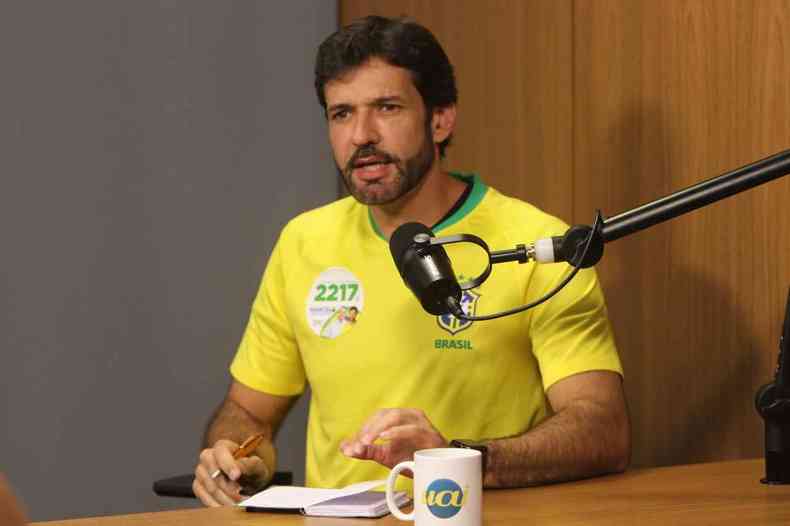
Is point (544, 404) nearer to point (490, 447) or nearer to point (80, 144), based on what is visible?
point (490, 447)

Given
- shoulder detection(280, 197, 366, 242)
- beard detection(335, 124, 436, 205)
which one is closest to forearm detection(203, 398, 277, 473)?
A: shoulder detection(280, 197, 366, 242)

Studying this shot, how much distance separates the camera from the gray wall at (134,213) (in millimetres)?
3064

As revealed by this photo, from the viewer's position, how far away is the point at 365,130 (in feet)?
7.34

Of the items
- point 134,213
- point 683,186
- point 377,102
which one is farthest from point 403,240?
point 134,213

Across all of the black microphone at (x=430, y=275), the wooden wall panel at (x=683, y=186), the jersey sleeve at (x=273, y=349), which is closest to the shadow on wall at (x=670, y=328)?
the wooden wall panel at (x=683, y=186)

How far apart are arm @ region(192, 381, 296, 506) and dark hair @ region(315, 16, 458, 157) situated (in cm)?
62

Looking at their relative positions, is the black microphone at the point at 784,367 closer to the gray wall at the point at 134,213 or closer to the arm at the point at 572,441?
the arm at the point at 572,441

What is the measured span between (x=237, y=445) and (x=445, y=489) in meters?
0.79

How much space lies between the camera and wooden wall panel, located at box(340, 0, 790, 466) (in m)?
2.10

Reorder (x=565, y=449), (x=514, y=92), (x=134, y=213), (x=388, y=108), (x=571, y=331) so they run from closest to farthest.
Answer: (x=565, y=449), (x=571, y=331), (x=388, y=108), (x=514, y=92), (x=134, y=213)

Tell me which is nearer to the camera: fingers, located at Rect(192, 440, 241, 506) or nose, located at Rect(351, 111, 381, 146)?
fingers, located at Rect(192, 440, 241, 506)

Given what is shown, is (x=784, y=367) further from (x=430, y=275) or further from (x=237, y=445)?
(x=237, y=445)

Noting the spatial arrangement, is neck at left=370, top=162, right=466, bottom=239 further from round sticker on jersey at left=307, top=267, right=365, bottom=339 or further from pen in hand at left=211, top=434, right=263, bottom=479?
pen in hand at left=211, top=434, right=263, bottom=479

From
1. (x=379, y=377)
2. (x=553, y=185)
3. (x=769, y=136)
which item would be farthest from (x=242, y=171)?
(x=769, y=136)
